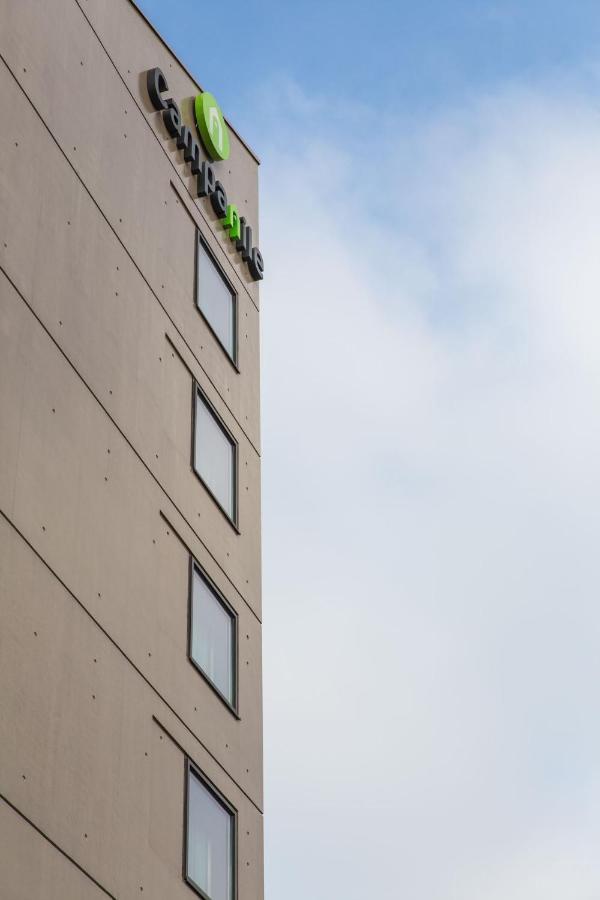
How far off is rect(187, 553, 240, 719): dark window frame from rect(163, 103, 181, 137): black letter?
804 cm

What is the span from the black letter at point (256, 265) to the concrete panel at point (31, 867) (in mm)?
15225

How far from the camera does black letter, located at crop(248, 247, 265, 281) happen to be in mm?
28062

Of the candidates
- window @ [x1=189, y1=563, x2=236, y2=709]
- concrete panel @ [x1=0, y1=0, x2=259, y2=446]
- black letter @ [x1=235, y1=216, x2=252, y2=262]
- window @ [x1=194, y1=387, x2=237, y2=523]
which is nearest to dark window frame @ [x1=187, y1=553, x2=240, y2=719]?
window @ [x1=189, y1=563, x2=236, y2=709]

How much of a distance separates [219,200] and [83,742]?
13.1 meters

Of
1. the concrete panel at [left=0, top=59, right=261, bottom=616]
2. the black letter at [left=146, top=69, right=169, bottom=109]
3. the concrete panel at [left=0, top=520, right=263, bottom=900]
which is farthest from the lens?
the black letter at [left=146, top=69, right=169, bottom=109]

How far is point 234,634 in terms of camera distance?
75.1 feet

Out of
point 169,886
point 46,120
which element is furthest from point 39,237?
point 169,886

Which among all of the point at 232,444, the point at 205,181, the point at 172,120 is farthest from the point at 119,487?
the point at 205,181

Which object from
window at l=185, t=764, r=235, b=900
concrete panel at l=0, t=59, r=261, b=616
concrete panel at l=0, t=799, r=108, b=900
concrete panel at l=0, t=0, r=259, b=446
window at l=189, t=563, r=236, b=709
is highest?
concrete panel at l=0, t=0, r=259, b=446

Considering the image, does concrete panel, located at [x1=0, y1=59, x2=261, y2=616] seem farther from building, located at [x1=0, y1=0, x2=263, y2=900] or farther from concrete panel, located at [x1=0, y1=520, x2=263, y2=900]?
concrete panel, located at [x1=0, y1=520, x2=263, y2=900]

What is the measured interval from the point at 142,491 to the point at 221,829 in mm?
5149

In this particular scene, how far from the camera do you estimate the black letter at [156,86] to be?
24.0 meters

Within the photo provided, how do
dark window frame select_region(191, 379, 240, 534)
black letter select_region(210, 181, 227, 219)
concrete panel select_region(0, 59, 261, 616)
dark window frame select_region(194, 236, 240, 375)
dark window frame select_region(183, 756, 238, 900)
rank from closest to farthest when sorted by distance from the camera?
concrete panel select_region(0, 59, 261, 616) < dark window frame select_region(183, 756, 238, 900) < dark window frame select_region(191, 379, 240, 534) < dark window frame select_region(194, 236, 240, 375) < black letter select_region(210, 181, 227, 219)

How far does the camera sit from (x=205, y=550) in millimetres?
22062
